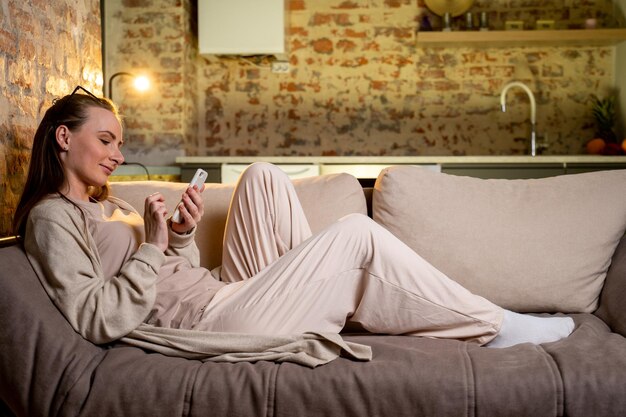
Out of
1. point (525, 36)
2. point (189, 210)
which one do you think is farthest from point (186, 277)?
point (525, 36)

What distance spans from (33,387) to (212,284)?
574 mm

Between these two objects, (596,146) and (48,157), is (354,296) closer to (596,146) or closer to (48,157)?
(48,157)

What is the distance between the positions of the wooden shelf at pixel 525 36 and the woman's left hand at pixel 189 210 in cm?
331

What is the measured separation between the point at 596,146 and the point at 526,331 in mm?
3291

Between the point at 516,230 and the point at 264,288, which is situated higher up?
the point at 516,230

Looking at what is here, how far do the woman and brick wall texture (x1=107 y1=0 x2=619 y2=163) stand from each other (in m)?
3.06

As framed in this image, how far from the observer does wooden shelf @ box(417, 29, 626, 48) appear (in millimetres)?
4668

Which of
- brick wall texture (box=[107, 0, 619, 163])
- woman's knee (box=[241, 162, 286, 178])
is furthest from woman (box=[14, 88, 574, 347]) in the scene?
brick wall texture (box=[107, 0, 619, 163])

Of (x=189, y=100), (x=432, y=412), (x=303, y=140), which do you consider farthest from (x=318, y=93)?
(x=432, y=412)

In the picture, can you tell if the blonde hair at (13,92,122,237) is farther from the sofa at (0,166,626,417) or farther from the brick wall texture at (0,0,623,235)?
the brick wall texture at (0,0,623,235)

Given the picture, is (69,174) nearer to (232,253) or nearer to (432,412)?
(232,253)

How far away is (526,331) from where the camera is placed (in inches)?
68.4

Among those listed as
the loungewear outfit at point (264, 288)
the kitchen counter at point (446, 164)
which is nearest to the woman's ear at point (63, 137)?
the loungewear outfit at point (264, 288)

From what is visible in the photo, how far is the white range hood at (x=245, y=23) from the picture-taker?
466cm
